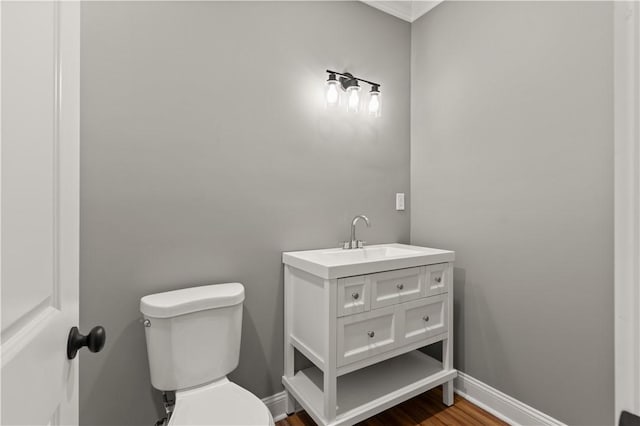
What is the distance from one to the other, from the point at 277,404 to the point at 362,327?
2.39ft

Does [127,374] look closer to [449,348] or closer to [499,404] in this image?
[449,348]

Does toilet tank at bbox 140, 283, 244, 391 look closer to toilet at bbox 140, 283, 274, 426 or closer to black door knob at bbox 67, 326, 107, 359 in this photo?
toilet at bbox 140, 283, 274, 426

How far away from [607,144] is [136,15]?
2152 mm

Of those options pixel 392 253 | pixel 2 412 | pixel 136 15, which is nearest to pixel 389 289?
pixel 392 253

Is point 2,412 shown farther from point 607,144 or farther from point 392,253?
point 607,144

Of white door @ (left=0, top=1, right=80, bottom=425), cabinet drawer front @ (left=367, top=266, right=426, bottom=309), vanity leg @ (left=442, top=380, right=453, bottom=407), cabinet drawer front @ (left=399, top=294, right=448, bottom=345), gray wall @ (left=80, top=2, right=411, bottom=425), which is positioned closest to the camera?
white door @ (left=0, top=1, right=80, bottom=425)

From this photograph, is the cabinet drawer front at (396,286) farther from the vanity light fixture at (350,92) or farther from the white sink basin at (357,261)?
the vanity light fixture at (350,92)

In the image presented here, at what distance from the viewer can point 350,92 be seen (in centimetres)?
195

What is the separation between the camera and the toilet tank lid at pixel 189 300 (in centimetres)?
127

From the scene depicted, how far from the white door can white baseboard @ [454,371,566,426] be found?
6.43ft

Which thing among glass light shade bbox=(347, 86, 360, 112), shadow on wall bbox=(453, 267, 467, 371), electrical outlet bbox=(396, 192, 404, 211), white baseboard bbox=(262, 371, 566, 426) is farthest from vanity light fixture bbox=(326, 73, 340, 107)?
white baseboard bbox=(262, 371, 566, 426)

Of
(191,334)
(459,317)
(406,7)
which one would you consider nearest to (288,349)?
(191,334)

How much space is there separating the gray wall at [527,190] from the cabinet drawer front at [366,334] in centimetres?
68

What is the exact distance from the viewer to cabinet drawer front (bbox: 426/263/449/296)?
5.61 ft
